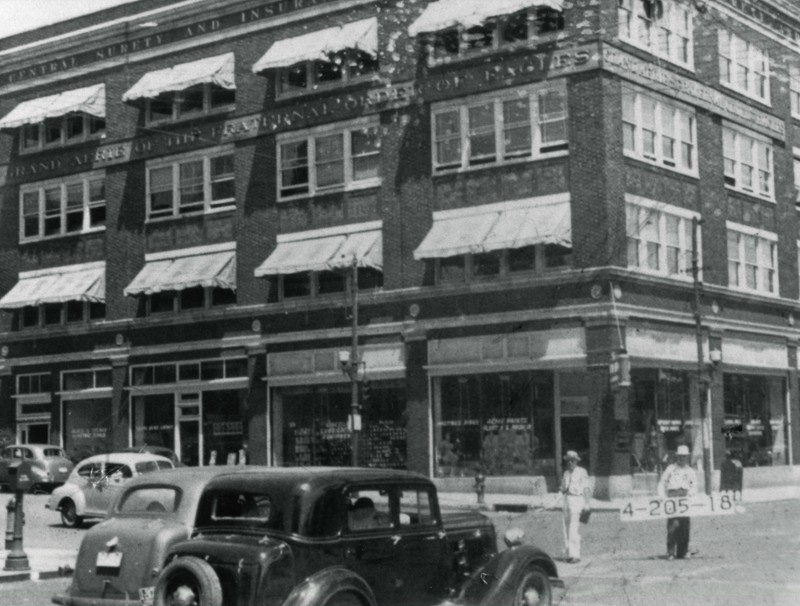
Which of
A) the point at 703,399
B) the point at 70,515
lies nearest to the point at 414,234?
the point at 703,399

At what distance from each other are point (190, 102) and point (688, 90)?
51.7 ft

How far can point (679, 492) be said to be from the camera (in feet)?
56.4

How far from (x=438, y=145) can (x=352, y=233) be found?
3.61m

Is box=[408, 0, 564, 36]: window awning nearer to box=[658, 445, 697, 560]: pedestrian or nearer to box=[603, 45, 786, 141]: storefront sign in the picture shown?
box=[603, 45, 786, 141]: storefront sign

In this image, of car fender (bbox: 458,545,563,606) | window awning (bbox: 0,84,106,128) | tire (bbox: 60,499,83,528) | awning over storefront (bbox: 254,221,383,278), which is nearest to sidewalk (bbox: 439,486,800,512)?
awning over storefront (bbox: 254,221,383,278)

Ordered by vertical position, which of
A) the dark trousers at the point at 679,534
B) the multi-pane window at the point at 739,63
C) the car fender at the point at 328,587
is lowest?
the dark trousers at the point at 679,534

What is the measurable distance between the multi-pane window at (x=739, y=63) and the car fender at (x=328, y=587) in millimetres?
25328

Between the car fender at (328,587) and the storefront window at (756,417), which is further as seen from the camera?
the storefront window at (756,417)

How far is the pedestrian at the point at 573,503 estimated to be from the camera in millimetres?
17172

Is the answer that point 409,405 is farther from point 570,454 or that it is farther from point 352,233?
point 570,454

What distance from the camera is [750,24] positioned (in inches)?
1174

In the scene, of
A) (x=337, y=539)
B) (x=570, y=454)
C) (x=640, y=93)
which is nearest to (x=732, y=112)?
(x=640, y=93)

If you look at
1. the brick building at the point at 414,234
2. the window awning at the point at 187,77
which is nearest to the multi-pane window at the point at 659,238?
the brick building at the point at 414,234

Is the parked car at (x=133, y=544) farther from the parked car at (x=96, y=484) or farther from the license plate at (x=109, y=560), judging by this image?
the parked car at (x=96, y=484)
